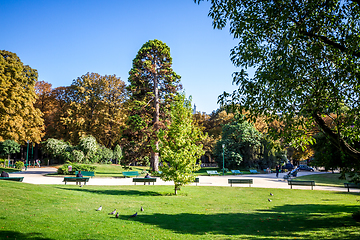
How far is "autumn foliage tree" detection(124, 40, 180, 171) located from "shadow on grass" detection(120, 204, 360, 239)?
76.5 feet

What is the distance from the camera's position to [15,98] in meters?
30.6

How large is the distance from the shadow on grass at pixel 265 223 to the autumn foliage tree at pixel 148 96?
76.5ft

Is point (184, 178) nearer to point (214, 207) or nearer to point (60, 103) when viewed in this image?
point (214, 207)

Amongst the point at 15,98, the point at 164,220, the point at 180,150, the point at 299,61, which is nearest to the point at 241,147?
the point at 180,150

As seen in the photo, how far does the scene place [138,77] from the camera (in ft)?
117

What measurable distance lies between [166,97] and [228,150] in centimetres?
1512

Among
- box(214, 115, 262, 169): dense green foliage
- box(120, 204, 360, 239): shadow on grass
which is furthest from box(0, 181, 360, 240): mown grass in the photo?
box(214, 115, 262, 169): dense green foliage

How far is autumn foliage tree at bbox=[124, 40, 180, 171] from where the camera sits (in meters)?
34.2

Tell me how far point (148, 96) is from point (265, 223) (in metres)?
28.1

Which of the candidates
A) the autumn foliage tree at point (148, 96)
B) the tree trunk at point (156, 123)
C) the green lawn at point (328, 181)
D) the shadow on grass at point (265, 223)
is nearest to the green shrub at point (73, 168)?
the autumn foliage tree at point (148, 96)

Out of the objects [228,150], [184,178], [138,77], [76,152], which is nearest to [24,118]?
[76,152]

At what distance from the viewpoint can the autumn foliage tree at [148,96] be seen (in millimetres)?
34250

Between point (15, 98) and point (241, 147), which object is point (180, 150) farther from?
point (241, 147)

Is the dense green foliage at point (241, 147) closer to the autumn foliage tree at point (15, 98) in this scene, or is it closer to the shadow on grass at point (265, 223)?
the autumn foliage tree at point (15, 98)
